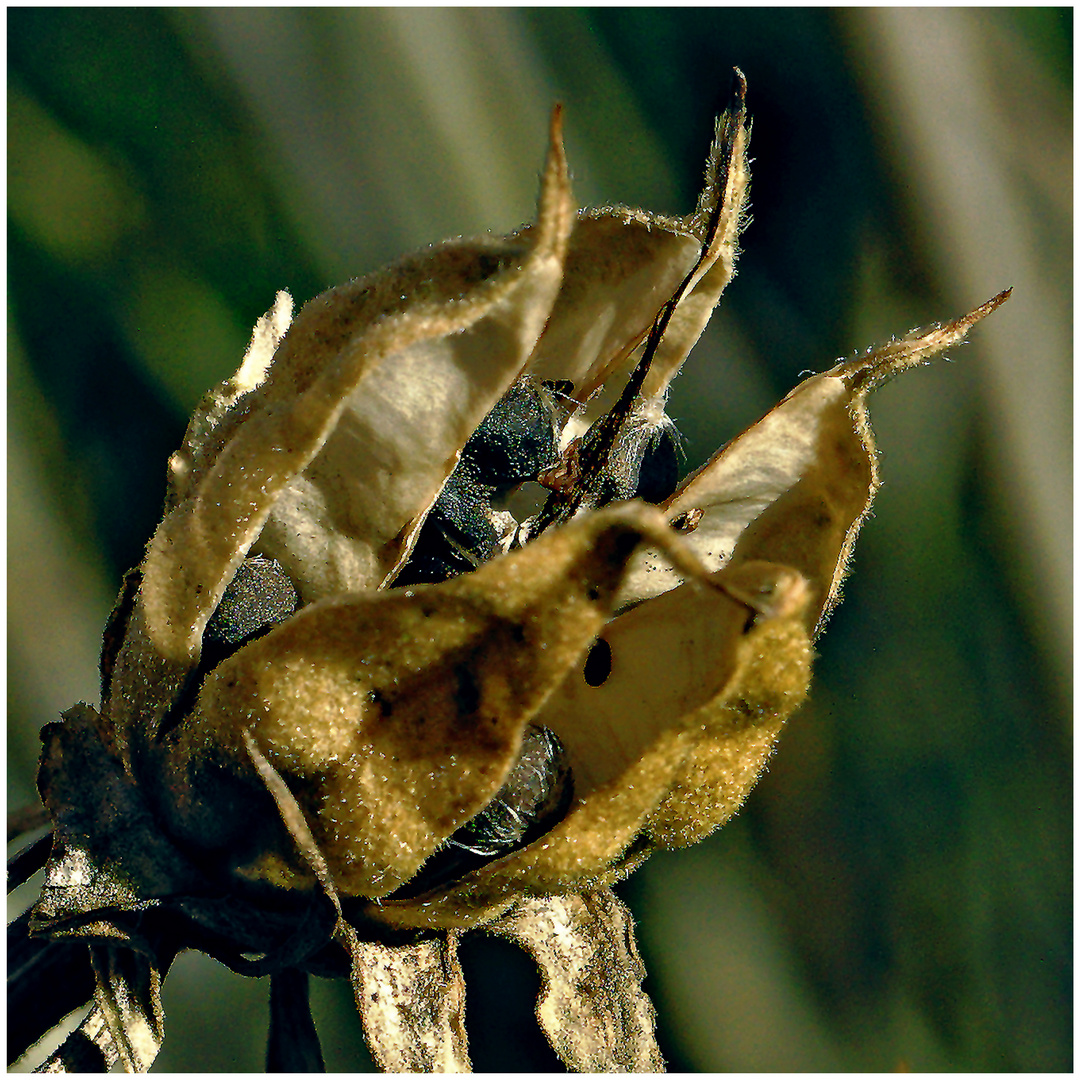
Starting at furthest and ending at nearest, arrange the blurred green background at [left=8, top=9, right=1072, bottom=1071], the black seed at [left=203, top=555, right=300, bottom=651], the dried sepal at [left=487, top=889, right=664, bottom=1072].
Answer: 1. the blurred green background at [left=8, top=9, right=1072, bottom=1071]
2. the dried sepal at [left=487, top=889, right=664, bottom=1072]
3. the black seed at [left=203, top=555, right=300, bottom=651]

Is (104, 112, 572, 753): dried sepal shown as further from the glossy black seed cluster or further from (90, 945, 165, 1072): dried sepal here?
(90, 945, 165, 1072): dried sepal

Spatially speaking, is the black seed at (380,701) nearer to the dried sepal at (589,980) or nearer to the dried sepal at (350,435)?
the dried sepal at (350,435)

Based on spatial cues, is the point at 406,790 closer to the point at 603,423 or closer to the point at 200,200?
the point at 603,423

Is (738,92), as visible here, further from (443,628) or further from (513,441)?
(443,628)

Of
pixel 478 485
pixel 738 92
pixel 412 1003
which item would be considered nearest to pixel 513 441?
pixel 478 485

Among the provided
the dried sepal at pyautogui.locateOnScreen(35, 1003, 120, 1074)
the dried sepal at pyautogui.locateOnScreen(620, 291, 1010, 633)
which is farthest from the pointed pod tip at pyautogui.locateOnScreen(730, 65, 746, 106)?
the dried sepal at pyautogui.locateOnScreen(35, 1003, 120, 1074)

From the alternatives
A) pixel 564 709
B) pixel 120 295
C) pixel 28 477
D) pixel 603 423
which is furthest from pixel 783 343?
A: pixel 28 477

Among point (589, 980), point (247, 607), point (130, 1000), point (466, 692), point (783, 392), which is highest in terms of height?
point (783, 392)
